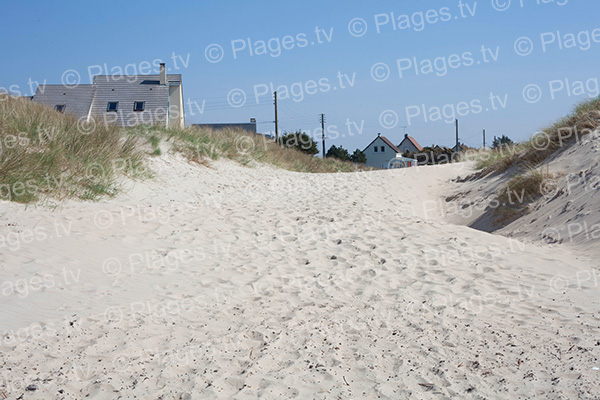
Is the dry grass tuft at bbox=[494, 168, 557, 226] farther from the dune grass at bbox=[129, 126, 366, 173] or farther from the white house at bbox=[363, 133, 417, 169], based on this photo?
the white house at bbox=[363, 133, 417, 169]

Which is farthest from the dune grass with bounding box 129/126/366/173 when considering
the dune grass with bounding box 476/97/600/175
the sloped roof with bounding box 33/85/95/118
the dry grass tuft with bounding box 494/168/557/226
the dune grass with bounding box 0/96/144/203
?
the sloped roof with bounding box 33/85/95/118

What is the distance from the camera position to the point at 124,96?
38344 millimetres

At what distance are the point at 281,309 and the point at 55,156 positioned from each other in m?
5.51

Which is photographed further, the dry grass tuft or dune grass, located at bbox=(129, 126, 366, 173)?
dune grass, located at bbox=(129, 126, 366, 173)

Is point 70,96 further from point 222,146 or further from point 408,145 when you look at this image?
point 408,145

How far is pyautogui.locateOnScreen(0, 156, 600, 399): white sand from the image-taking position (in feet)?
12.8

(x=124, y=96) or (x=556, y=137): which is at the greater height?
(x=124, y=96)

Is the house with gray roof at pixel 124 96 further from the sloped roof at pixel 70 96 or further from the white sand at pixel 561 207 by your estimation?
the white sand at pixel 561 207

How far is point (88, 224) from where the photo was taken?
7.68m

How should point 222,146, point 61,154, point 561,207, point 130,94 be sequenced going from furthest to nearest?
point 130,94 → point 222,146 → point 561,207 → point 61,154

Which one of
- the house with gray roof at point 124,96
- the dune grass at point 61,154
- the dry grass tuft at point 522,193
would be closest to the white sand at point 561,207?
the dry grass tuft at point 522,193

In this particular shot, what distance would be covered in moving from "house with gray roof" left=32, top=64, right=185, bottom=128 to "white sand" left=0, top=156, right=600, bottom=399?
29142 mm

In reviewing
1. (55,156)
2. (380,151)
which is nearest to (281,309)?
(55,156)

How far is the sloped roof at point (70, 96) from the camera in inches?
1422
